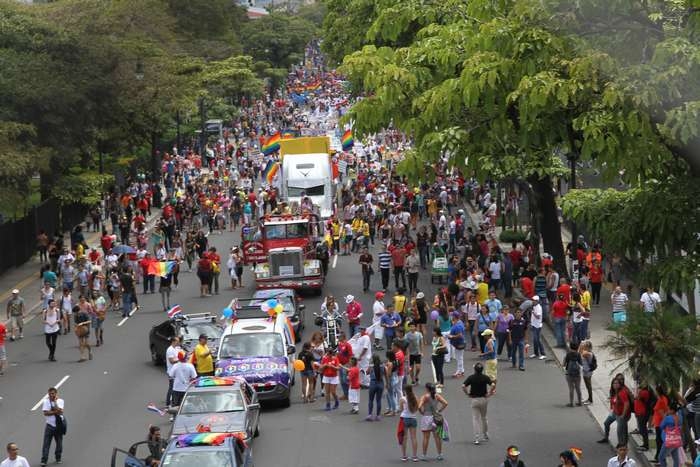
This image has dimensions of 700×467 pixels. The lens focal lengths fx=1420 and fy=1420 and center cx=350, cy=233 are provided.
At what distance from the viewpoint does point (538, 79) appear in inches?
830

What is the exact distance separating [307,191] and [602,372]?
27.8m

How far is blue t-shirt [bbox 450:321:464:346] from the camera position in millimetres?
30875

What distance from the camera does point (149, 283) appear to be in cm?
4512

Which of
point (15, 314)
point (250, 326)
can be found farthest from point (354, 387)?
point (15, 314)

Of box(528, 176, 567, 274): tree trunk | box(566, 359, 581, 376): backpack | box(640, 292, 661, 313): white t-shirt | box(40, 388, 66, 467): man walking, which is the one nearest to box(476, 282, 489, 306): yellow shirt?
box(528, 176, 567, 274): tree trunk

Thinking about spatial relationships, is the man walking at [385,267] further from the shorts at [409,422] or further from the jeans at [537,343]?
the shorts at [409,422]

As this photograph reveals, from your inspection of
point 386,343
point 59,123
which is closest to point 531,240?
point 386,343

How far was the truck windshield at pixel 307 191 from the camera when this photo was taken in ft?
188

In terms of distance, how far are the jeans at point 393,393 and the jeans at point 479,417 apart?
2507 mm

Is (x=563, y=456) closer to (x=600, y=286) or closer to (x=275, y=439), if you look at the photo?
(x=275, y=439)

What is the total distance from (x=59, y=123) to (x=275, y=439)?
93.4ft

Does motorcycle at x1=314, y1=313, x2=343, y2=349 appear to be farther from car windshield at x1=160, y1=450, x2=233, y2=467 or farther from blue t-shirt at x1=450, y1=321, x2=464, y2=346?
car windshield at x1=160, y1=450, x2=233, y2=467

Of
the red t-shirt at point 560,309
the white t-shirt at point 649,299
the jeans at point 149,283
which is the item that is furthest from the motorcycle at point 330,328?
the jeans at point 149,283

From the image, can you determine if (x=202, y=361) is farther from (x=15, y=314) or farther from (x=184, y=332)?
(x=15, y=314)
